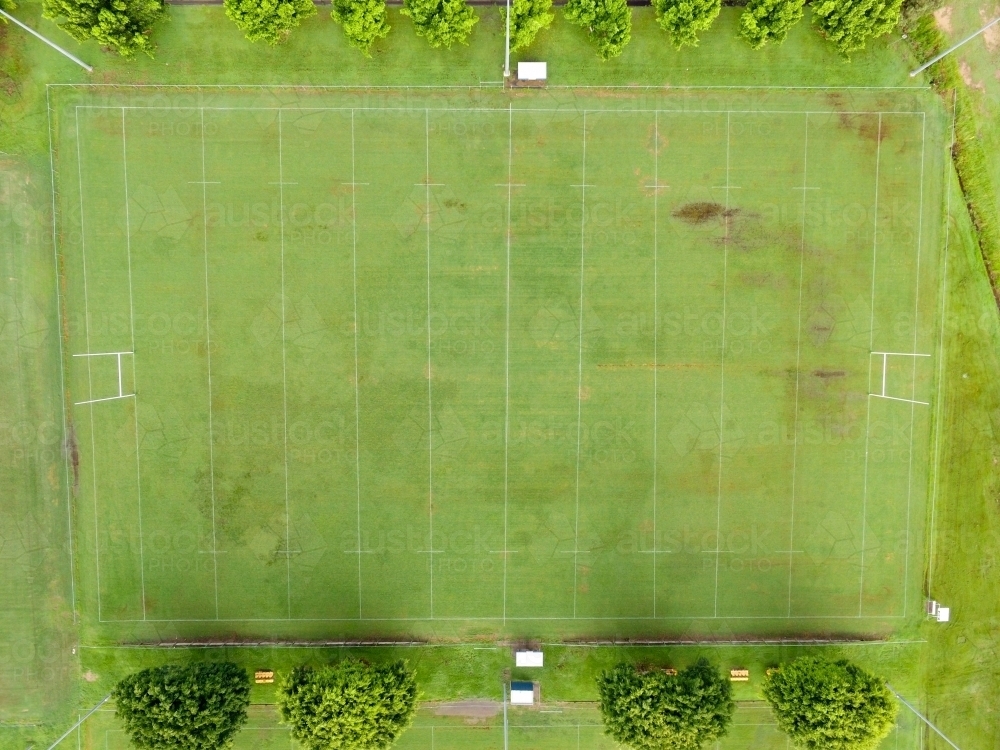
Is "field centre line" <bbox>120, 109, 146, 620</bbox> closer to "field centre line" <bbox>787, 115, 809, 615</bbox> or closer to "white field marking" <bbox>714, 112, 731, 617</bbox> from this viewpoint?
"white field marking" <bbox>714, 112, 731, 617</bbox>

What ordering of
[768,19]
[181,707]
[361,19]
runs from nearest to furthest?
[181,707], [361,19], [768,19]

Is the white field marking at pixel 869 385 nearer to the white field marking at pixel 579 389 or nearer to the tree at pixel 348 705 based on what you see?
the white field marking at pixel 579 389

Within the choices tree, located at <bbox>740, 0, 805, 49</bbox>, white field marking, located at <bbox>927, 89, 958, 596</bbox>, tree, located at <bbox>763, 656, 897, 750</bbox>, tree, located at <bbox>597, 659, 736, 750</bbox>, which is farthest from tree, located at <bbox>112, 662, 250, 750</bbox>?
tree, located at <bbox>740, 0, 805, 49</bbox>

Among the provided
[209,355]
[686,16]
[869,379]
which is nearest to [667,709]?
[869,379]

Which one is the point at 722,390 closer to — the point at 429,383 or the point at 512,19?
the point at 429,383

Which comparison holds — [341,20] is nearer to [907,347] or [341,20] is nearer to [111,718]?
[907,347]

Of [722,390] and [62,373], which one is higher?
[62,373]
